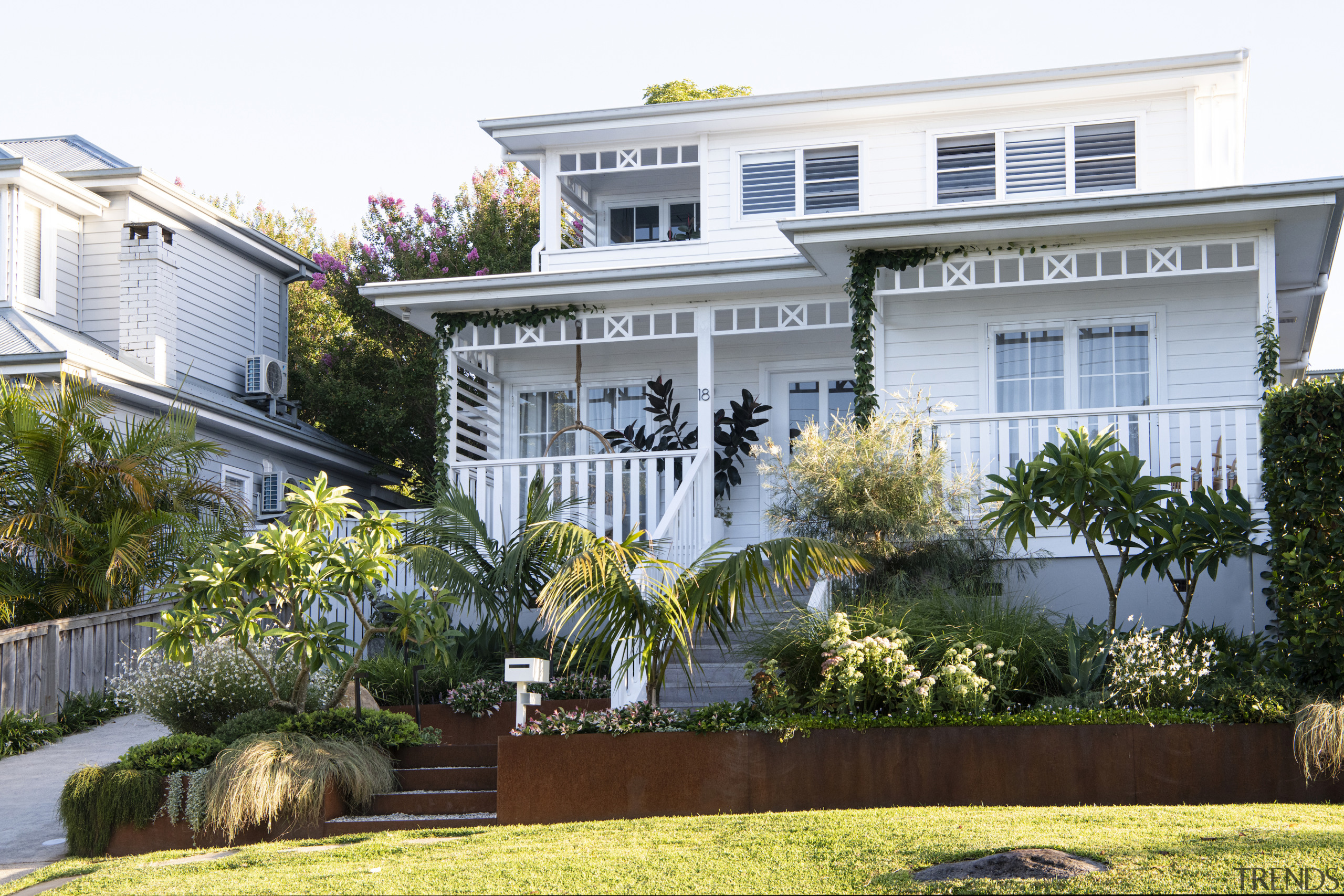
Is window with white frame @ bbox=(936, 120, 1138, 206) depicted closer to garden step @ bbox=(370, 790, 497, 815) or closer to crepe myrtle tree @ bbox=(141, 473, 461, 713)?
crepe myrtle tree @ bbox=(141, 473, 461, 713)

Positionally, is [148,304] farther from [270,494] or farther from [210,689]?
[210,689]

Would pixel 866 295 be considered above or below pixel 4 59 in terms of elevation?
below

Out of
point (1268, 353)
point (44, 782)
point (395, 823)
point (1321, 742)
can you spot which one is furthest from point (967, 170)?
point (44, 782)

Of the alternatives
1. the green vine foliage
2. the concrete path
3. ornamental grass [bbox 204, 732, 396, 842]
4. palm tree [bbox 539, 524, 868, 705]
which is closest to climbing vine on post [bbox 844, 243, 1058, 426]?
the green vine foliage

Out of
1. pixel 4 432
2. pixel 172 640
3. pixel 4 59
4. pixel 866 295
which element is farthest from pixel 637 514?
pixel 4 59

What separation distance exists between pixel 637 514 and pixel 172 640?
5008 mm

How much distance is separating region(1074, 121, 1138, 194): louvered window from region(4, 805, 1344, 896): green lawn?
9185 millimetres

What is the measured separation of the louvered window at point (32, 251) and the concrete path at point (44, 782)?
23.3 feet

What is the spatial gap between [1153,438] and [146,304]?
12898 mm

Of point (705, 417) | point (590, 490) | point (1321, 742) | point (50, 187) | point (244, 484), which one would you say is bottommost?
point (1321, 742)

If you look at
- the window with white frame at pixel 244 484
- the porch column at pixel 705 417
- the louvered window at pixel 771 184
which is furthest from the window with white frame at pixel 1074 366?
the window with white frame at pixel 244 484

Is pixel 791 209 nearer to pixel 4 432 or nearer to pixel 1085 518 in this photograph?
pixel 1085 518

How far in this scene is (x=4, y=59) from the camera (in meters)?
16.1

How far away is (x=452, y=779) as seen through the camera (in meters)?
8.88
